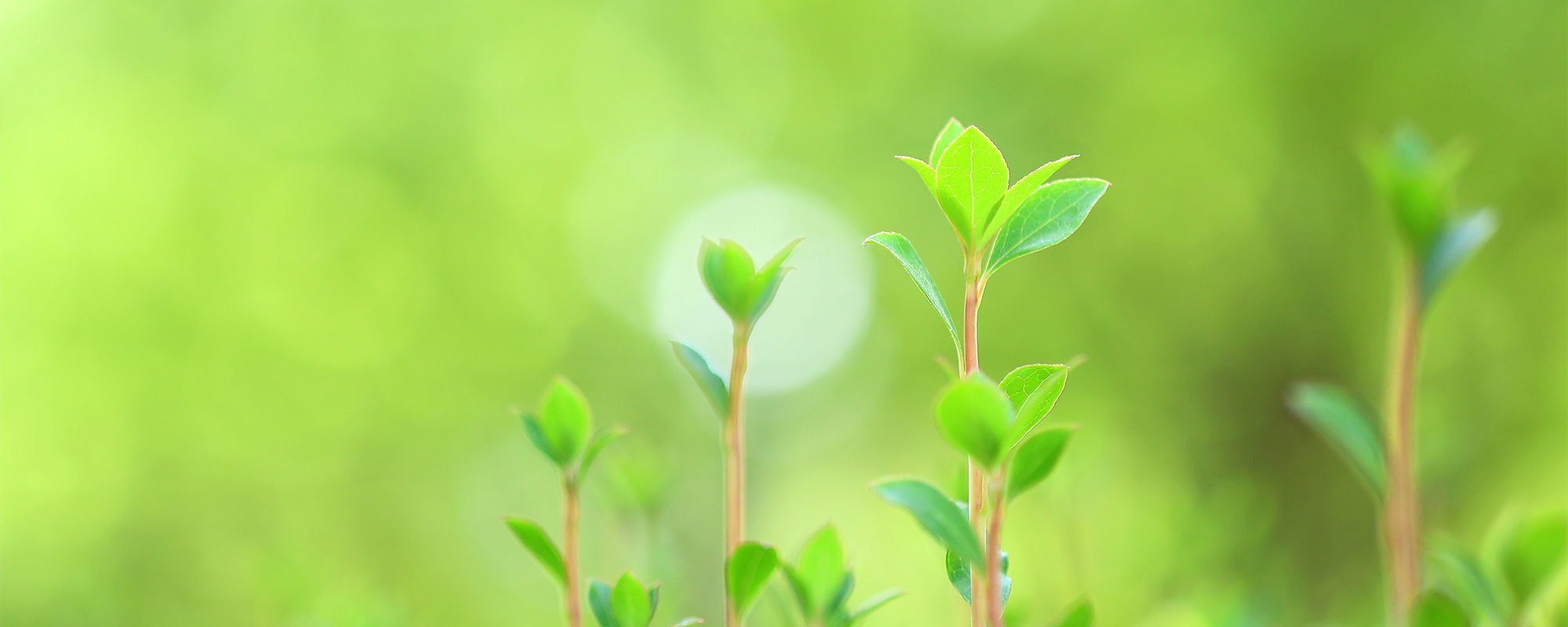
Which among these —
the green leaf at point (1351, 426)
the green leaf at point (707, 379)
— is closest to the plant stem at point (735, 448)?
the green leaf at point (707, 379)

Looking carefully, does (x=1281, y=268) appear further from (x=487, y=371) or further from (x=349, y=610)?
(x=487, y=371)

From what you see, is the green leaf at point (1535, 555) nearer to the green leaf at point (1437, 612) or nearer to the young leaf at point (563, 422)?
the green leaf at point (1437, 612)

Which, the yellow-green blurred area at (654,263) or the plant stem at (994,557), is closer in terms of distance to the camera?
the plant stem at (994,557)

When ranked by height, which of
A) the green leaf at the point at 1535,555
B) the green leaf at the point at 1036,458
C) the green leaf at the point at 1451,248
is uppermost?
the green leaf at the point at 1036,458

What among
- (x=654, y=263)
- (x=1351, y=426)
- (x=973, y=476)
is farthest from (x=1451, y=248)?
(x=654, y=263)

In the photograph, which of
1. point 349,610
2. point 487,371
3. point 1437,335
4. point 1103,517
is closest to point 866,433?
point 487,371

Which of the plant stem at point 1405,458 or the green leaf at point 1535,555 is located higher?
the plant stem at point 1405,458
